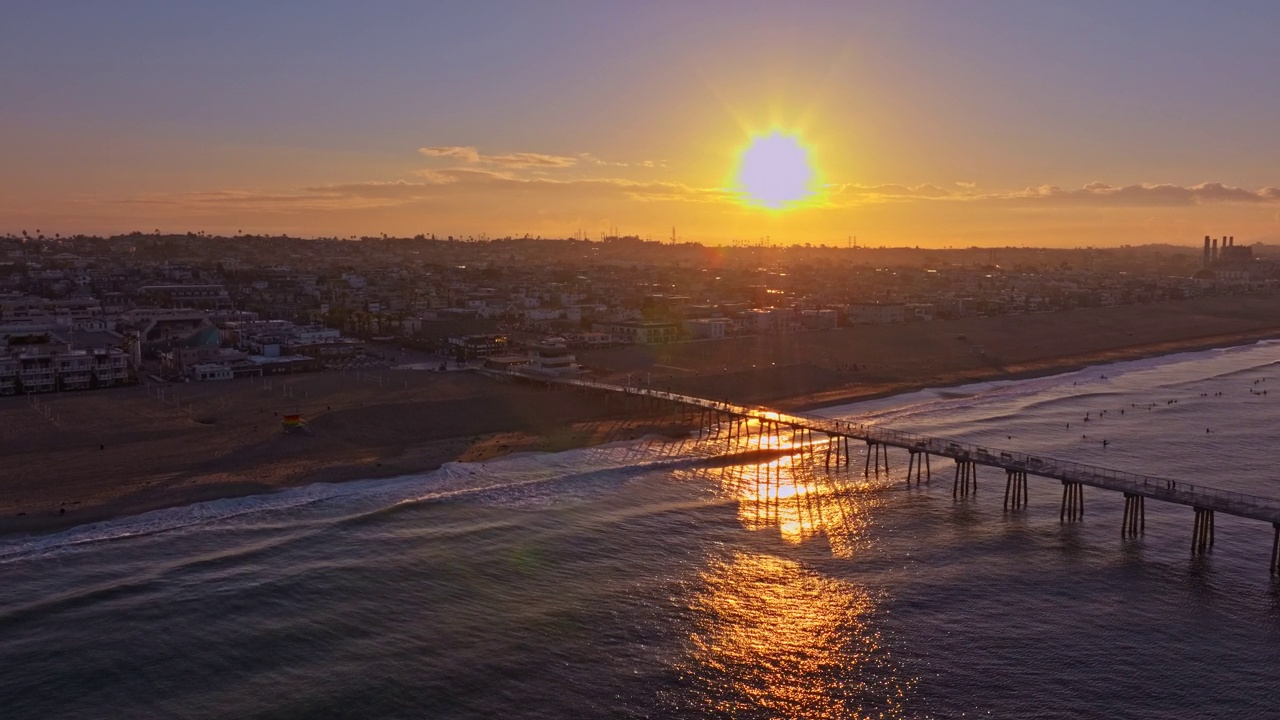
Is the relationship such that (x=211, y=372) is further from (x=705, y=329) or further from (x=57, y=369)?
(x=705, y=329)

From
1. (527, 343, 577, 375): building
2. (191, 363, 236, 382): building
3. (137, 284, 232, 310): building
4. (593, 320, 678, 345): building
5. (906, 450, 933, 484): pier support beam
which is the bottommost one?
(906, 450, 933, 484): pier support beam

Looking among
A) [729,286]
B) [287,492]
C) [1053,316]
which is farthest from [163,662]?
[729,286]

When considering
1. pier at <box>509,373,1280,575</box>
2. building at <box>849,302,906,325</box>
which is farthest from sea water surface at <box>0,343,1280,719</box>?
building at <box>849,302,906,325</box>

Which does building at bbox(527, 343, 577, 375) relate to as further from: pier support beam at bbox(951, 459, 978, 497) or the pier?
pier support beam at bbox(951, 459, 978, 497)

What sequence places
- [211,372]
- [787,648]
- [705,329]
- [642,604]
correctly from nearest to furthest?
[787,648], [642,604], [211,372], [705,329]

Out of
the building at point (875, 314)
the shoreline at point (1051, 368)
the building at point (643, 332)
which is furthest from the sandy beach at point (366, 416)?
the building at point (875, 314)

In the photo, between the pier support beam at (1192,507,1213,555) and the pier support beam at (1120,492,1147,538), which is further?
the pier support beam at (1120,492,1147,538)

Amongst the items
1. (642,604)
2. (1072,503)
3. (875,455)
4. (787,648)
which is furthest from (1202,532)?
(642,604)

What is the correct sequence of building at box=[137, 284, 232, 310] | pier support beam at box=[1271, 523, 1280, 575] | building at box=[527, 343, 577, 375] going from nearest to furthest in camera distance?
pier support beam at box=[1271, 523, 1280, 575], building at box=[527, 343, 577, 375], building at box=[137, 284, 232, 310]

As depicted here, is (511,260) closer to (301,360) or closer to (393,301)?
(393,301)
